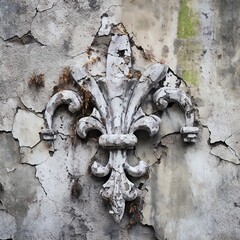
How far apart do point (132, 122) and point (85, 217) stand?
2.04 ft

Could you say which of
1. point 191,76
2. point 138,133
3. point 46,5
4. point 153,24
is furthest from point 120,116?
point 46,5

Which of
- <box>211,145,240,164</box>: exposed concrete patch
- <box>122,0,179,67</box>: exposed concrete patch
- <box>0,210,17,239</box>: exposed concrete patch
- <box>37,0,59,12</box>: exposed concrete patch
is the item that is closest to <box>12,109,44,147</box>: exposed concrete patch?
<box>0,210,17,239</box>: exposed concrete patch

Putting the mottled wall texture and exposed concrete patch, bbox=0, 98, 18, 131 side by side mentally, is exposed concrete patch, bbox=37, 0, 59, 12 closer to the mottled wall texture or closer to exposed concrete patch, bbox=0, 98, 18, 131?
the mottled wall texture

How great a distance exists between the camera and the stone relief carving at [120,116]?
10.8ft

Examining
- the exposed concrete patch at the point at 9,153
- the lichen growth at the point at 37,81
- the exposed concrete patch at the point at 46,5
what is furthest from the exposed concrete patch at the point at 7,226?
the exposed concrete patch at the point at 46,5

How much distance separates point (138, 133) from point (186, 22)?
0.72m

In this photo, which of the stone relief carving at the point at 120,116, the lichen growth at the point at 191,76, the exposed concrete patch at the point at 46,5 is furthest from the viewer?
the exposed concrete patch at the point at 46,5

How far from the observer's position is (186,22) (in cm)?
350

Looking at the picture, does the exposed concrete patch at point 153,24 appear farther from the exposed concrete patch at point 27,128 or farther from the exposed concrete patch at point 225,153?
the exposed concrete patch at point 27,128

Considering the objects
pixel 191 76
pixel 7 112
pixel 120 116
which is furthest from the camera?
pixel 7 112

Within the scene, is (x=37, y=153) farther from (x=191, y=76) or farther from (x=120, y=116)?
(x=191, y=76)

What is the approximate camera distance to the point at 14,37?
11.8 ft

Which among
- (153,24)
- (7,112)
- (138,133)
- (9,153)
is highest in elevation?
(153,24)

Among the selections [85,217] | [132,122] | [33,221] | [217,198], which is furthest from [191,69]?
[33,221]
